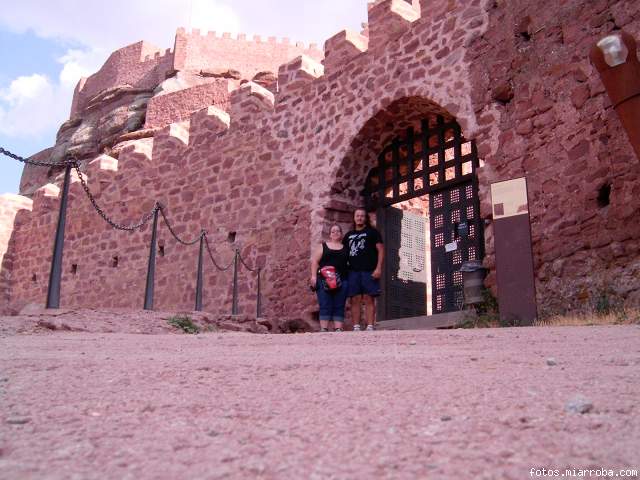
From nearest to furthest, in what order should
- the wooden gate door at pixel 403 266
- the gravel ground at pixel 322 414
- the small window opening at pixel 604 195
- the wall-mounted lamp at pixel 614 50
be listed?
1. the gravel ground at pixel 322 414
2. the wall-mounted lamp at pixel 614 50
3. the small window opening at pixel 604 195
4. the wooden gate door at pixel 403 266

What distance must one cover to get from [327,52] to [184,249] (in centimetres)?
376

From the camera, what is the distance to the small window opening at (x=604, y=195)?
5.77 meters

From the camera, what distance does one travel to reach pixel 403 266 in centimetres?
915

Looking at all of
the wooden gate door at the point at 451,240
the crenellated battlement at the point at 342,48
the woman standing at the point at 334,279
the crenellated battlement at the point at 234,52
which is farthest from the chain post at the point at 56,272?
the crenellated battlement at the point at 234,52

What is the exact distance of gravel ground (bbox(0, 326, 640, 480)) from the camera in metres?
1.54

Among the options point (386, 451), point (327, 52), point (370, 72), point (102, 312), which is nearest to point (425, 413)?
point (386, 451)

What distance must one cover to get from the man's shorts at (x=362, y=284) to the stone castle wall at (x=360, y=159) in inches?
46.3

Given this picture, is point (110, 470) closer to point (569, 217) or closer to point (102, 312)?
point (102, 312)

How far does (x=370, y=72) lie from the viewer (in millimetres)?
8570

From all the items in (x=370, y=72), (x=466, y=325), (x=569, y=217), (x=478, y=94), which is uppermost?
(x=370, y=72)

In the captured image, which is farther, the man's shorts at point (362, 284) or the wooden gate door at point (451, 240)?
the wooden gate door at point (451, 240)

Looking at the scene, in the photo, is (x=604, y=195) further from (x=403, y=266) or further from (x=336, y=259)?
(x=403, y=266)

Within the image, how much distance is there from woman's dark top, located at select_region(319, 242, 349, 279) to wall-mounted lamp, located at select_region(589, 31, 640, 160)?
282cm

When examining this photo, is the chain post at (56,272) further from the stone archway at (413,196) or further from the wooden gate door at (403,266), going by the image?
the wooden gate door at (403,266)
